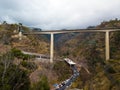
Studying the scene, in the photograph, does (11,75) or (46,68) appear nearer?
(11,75)

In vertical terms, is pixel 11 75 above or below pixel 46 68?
above

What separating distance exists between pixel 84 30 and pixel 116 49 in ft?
26.1

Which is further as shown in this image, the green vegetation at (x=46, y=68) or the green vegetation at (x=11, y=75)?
the green vegetation at (x=46, y=68)

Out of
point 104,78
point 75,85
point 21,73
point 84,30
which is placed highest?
point 84,30

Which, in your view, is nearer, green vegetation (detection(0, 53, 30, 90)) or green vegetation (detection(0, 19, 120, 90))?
green vegetation (detection(0, 53, 30, 90))

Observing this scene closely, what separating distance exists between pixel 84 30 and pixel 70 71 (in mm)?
9941

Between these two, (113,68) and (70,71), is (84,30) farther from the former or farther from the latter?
(113,68)

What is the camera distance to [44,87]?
17844 millimetres

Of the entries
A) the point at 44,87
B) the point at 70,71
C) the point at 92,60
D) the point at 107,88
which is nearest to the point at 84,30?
the point at 92,60

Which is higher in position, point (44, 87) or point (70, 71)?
point (44, 87)

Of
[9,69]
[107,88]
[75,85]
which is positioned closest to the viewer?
[9,69]

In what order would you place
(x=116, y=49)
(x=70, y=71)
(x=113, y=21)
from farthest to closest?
(x=113, y=21) < (x=70, y=71) < (x=116, y=49)

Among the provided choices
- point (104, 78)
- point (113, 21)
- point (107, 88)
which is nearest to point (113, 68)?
point (104, 78)

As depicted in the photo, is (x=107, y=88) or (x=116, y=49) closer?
(x=107, y=88)
